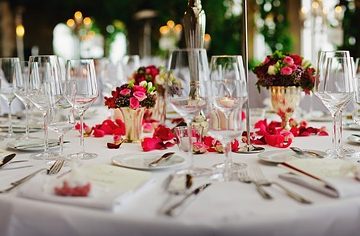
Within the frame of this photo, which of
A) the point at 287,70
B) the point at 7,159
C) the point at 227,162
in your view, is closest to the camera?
the point at 227,162

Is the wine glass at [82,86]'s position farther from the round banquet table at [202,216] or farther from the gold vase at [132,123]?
the round banquet table at [202,216]

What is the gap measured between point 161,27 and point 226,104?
9.11 meters

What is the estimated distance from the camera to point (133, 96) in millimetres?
2053

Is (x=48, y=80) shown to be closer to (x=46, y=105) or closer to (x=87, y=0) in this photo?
(x=46, y=105)

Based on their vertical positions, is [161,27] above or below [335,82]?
above

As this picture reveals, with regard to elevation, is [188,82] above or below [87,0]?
below

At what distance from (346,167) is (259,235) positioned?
44 cm

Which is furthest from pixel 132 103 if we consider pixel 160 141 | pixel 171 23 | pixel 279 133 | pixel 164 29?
pixel 164 29

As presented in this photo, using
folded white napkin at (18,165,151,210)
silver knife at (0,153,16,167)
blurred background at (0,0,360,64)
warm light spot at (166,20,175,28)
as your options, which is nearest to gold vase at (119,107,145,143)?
silver knife at (0,153,16,167)

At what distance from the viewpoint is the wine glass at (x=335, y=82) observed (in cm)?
165

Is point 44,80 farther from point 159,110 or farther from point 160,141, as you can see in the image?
point 159,110

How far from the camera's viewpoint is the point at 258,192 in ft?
4.15

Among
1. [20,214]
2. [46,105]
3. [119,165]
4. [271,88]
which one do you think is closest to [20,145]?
[46,105]

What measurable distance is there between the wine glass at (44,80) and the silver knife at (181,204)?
0.72 metres
